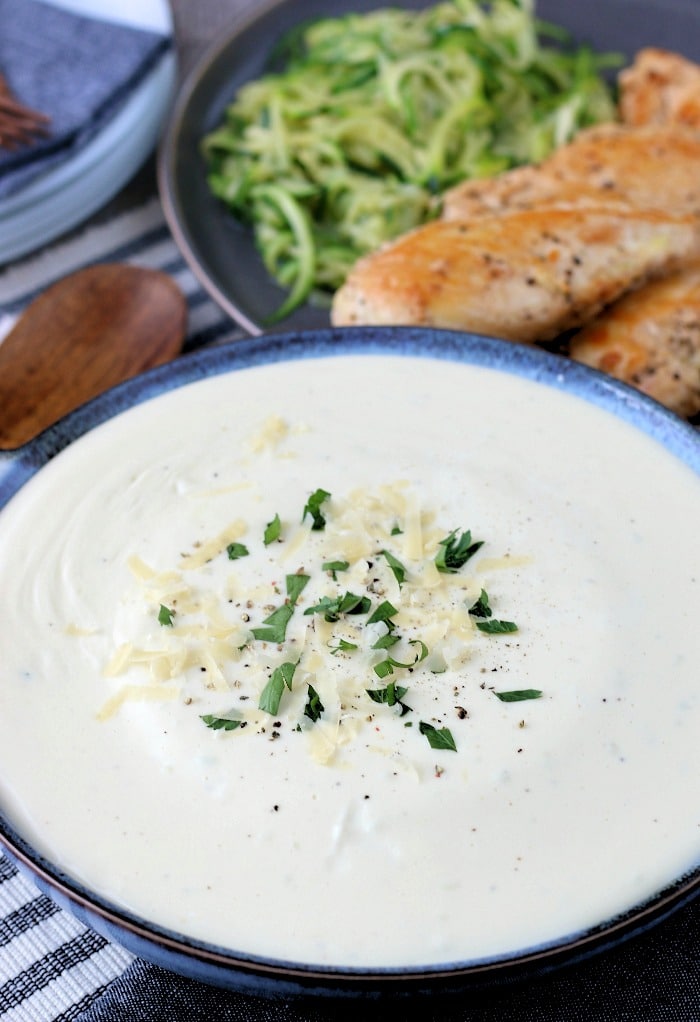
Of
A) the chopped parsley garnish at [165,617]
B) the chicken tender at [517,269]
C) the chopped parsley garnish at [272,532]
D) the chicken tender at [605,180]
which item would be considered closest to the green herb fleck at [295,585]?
the chopped parsley garnish at [272,532]

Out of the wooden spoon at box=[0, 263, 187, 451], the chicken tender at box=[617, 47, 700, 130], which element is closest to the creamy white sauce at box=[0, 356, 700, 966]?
the wooden spoon at box=[0, 263, 187, 451]

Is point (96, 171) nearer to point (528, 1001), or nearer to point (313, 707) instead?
point (313, 707)

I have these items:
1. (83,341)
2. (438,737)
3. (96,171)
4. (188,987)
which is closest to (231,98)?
(96,171)

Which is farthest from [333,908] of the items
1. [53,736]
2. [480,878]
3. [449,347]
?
[449,347]

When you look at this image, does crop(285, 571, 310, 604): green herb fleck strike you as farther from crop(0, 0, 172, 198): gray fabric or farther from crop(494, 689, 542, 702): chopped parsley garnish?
crop(0, 0, 172, 198): gray fabric

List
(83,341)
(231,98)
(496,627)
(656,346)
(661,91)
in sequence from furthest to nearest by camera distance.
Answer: (231,98) < (661,91) < (83,341) < (656,346) < (496,627)

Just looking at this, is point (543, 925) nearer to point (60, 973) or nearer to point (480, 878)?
point (480, 878)
